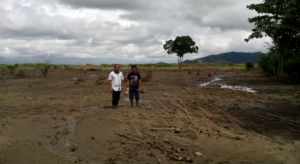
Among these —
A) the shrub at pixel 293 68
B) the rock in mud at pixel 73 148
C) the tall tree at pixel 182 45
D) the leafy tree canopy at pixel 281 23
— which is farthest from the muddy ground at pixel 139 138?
the tall tree at pixel 182 45

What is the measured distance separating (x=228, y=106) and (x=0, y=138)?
7.48 meters

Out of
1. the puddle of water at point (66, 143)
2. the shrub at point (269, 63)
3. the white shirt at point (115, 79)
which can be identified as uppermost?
the shrub at point (269, 63)

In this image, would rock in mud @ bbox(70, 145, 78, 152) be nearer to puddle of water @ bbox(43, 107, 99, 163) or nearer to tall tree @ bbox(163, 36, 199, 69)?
puddle of water @ bbox(43, 107, 99, 163)

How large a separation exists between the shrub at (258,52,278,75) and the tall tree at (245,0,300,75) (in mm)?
1725

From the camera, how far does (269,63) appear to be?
69.2 ft

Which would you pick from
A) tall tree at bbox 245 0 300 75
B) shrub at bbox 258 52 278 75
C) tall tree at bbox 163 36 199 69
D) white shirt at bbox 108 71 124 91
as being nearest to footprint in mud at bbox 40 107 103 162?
white shirt at bbox 108 71 124 91

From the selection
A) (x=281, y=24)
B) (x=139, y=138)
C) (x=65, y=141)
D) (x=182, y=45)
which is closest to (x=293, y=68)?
(x=281, y=24)

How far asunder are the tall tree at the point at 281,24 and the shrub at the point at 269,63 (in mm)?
1725

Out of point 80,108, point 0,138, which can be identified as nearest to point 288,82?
point 80,108

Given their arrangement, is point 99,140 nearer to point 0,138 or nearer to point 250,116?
point 0,138

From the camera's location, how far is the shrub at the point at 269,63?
808 inches

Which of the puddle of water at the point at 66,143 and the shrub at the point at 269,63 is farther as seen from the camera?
the shrub at the point at 269,63

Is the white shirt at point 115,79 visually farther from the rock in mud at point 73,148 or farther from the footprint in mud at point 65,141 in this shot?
the rock in mud at point 73,148

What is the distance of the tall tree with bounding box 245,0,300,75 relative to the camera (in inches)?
369
